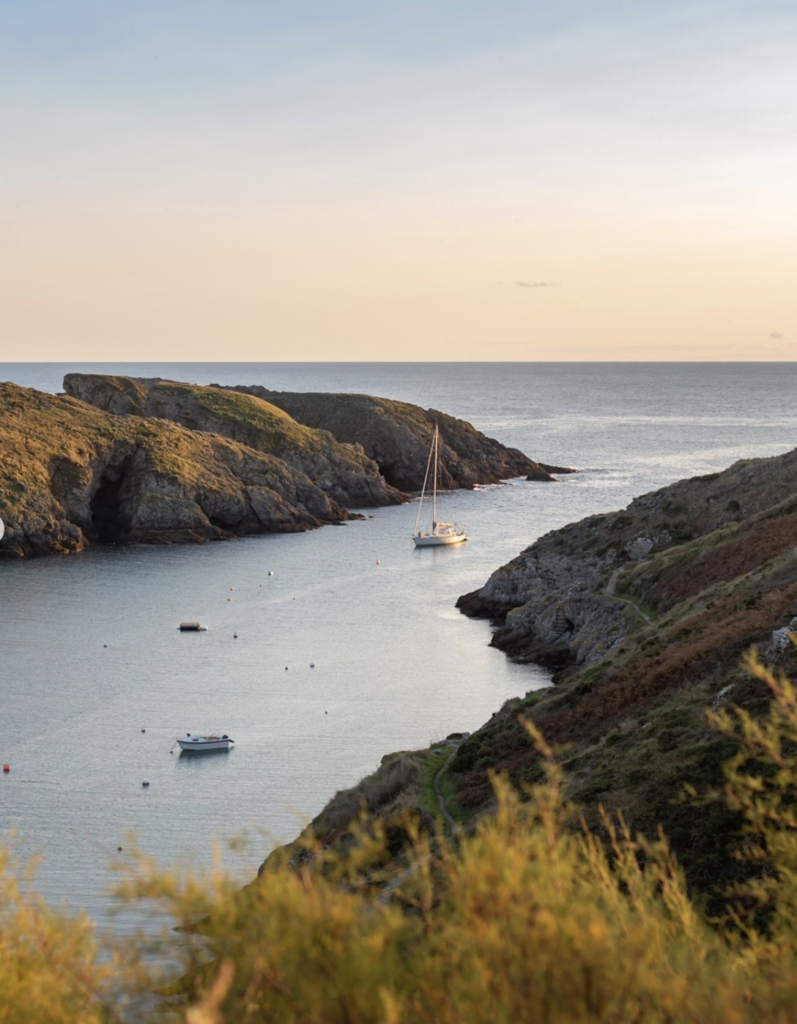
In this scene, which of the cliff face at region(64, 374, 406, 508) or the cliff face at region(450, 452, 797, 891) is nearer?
the cliff face at region(450, 452, 797, 891)

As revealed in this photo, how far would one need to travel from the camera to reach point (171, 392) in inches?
6462

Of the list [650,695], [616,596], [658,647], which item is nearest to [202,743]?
[658,647]

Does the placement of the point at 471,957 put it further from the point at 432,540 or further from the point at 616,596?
the point at 432,540

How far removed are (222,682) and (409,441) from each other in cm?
10509

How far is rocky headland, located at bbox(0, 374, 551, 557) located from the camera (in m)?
113

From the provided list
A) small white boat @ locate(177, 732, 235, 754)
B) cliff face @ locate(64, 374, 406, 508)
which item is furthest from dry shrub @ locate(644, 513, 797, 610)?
cliff face @ locate(64, 374, 406, 508)

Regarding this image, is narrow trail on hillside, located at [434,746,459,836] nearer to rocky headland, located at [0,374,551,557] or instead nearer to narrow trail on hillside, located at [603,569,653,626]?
narrow trail on hillside, located at [603,569,653,626]

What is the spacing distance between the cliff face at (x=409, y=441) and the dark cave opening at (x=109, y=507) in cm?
4618

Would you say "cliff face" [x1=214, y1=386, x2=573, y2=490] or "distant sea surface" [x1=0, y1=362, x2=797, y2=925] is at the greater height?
"cliff face" [x1=214, y1=386, x2=573, y2=490]

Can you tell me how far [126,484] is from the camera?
123 meters

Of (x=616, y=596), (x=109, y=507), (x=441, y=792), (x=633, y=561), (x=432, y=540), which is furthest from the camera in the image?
(x=109, y=507)

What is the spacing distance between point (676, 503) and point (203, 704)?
37.3 metres

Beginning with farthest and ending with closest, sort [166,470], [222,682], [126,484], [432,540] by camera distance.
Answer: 1. [126,484]
2. [166,470]
3. [432,540]
4. [222,682]

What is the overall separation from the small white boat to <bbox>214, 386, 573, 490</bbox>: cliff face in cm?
10645
